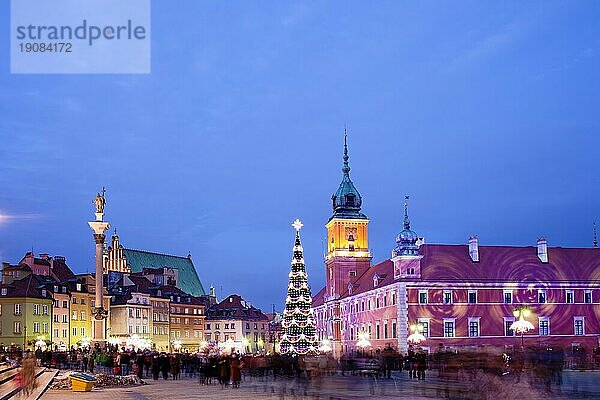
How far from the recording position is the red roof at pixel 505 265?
244 feet

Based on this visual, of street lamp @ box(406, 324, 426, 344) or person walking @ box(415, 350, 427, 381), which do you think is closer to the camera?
person walking @ box(415, 350, 427, 381)

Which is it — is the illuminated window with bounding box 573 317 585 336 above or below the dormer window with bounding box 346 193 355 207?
below

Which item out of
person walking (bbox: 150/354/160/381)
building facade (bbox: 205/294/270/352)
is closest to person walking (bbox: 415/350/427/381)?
person walking (bbox: 150/354/160/381)

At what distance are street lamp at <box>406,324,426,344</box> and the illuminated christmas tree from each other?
8.08 metres

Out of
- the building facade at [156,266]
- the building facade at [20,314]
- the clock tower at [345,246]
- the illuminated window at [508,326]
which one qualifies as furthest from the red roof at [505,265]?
the building facade at [156,266]

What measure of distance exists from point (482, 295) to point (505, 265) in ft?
13.5

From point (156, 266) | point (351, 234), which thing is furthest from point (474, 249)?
point (156, 266)

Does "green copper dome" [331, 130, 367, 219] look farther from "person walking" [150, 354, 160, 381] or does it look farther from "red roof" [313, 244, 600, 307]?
"person walking" [150, 354, 160, 381]

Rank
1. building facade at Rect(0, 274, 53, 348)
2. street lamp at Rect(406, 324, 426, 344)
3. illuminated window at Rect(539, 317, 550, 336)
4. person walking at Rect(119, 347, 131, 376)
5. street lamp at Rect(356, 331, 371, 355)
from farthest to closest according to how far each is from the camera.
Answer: building facade at Rect(0, 274, 53, 348) < street lamp at Rect(356, 331, 371, 355) < illuminated window at Rect(539, 317, 550, 336) < street lamp at Rect(406, 324, 426, 344) < person walking at Rect(119, 347, 131, 376)

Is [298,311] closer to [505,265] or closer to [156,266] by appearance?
[505,265]

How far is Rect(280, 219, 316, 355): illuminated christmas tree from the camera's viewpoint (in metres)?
72.3

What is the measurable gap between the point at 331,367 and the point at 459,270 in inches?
1620

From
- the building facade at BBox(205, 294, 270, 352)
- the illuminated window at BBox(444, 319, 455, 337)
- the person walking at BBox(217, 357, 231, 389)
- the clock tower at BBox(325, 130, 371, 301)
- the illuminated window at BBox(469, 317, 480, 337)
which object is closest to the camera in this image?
the person walking at BBox(217, 357, 231, 389)

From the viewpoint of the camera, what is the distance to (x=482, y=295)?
74.2m
